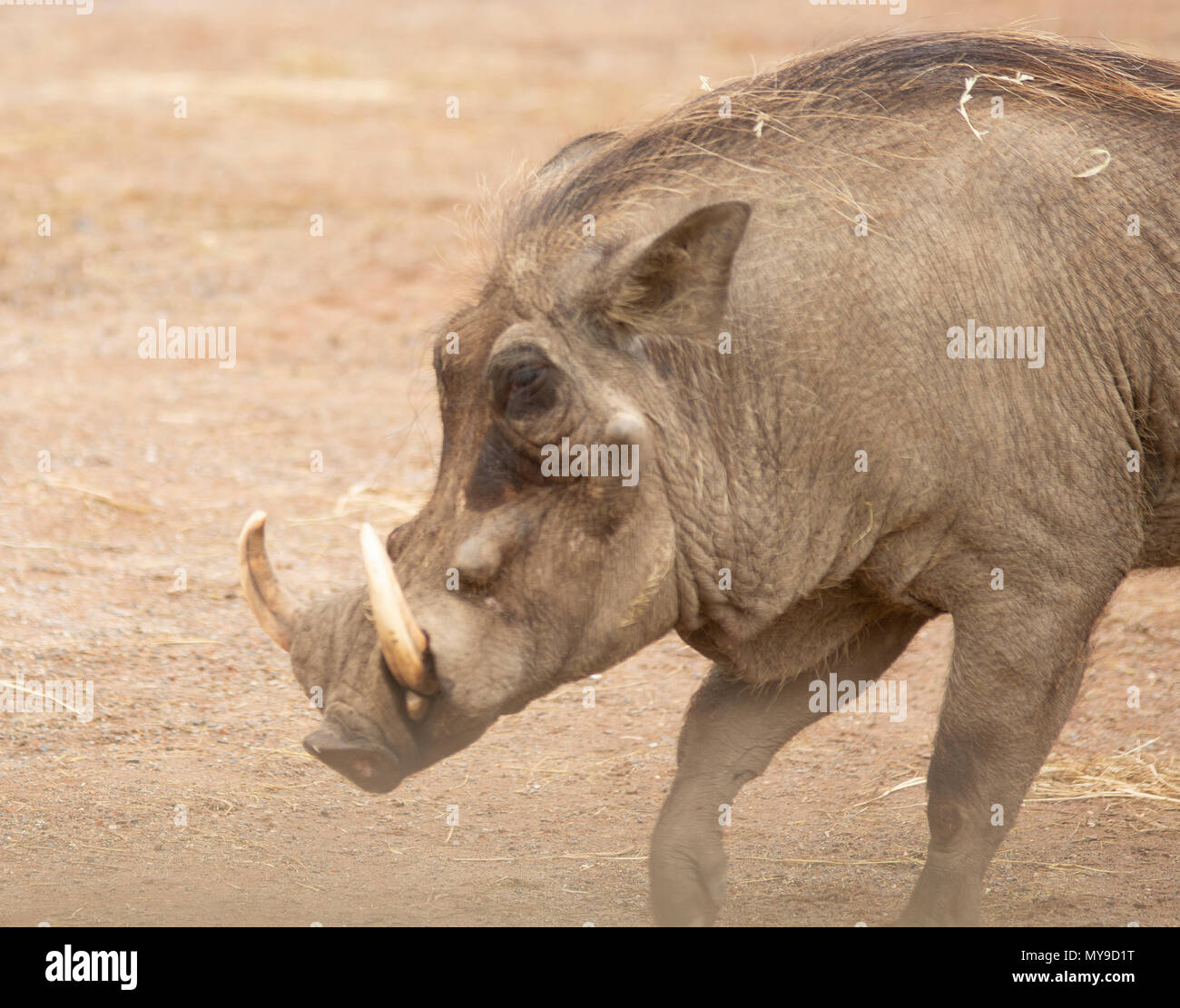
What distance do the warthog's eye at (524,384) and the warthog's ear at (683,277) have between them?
198 mm

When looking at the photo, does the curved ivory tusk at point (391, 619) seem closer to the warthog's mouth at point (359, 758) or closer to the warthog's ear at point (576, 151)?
the warthog's mouth at point (359, 758)

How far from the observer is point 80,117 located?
1552 cm

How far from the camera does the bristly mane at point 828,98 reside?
3.51 m

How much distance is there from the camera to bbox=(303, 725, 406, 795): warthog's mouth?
9.80ft

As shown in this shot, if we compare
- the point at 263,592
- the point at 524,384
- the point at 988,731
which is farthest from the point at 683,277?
the point at 988,731

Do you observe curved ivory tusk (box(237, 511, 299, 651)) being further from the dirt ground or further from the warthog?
the dirt ground

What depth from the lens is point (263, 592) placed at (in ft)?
10.7

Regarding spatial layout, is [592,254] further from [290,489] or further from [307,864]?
[290,489]

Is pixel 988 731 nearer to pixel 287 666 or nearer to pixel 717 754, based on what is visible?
pixel 717 754

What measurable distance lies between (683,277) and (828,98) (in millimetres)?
705

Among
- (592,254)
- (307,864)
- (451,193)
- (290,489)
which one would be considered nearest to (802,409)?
(592,254)

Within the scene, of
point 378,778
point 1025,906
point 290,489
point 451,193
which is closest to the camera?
point 378,778

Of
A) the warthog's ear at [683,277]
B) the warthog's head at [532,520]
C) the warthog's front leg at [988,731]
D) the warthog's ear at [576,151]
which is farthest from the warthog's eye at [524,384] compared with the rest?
the warthog's front leg at [988,731]

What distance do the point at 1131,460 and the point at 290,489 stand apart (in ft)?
16.0
